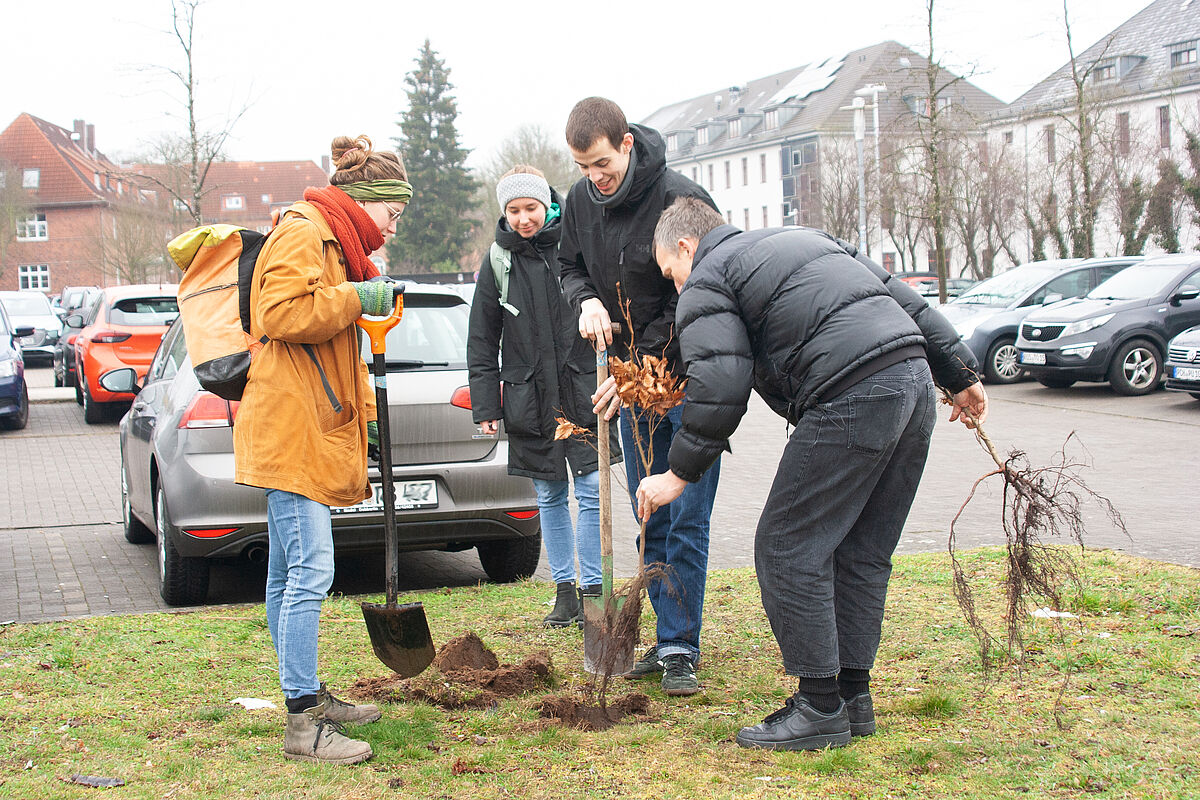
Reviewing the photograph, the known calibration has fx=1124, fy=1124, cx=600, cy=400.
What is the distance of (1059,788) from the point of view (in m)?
3.17

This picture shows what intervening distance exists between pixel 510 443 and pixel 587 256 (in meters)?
1.14

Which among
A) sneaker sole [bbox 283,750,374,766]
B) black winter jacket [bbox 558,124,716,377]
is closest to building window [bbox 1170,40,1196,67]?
black winter jacket [bbox 558,124,716,377]

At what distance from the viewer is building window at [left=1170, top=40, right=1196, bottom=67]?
52.1 m

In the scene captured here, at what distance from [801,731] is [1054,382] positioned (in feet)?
49.8

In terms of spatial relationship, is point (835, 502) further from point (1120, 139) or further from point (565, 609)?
point (1120, 139)

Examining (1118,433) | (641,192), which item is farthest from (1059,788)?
(1118,433)

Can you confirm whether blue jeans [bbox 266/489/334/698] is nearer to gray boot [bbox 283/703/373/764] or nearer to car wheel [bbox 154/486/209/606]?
gray boot [bbox 283/703/373/764]

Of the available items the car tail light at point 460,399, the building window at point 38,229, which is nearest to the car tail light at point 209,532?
the car tail light at point 460,399

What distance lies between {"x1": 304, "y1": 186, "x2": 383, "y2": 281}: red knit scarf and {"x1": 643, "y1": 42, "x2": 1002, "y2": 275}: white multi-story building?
51.0m

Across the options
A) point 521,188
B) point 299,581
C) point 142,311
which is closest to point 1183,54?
point 142,311

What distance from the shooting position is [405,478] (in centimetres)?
580

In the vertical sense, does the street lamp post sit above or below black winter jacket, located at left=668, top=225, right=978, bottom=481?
above

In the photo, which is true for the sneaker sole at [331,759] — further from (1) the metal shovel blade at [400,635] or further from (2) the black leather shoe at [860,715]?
(2) the black leather shoe at [860,715]

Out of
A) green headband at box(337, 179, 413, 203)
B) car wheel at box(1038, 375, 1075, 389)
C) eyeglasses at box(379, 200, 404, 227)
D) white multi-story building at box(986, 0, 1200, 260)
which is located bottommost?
car wheel at box(1038, 375, 1075, 389)
